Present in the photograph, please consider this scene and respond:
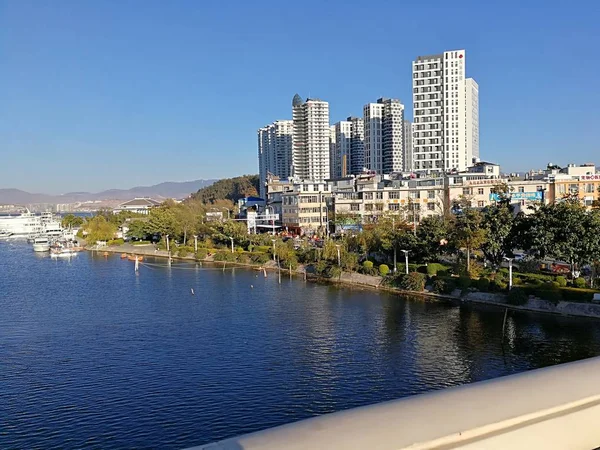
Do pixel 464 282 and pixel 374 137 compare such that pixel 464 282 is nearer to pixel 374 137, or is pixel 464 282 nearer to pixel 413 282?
pixel 413 282

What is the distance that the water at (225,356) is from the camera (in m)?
8.90

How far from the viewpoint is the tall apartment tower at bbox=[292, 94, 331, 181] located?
2464 inches

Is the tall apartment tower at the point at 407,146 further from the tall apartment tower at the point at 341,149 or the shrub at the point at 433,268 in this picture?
the shrub at the point at 433,268

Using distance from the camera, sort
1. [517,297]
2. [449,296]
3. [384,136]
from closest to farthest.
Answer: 1. [517,297]
2. [449,296]
3. [384,136]

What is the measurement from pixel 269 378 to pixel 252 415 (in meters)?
1.79

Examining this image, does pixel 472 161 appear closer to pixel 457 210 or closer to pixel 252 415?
pixel 457 210

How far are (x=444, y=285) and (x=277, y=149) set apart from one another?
54.4 metres

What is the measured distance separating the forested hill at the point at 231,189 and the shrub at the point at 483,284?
49.3 m

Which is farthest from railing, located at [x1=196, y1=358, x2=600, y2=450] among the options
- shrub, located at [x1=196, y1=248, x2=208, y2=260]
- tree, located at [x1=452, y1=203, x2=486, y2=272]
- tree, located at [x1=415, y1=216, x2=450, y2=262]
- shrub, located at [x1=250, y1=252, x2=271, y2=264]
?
shrub, located at [x1=196, y1=248, x2=208, y2=260]

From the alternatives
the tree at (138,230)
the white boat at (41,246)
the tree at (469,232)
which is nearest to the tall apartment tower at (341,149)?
the tree at (138,230)

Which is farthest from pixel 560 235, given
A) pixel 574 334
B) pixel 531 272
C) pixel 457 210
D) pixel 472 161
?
pixel 472 161

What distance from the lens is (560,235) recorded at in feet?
58.1

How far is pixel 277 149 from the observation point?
71250 mm

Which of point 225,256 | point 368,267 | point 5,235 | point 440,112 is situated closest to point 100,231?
point 225,256
